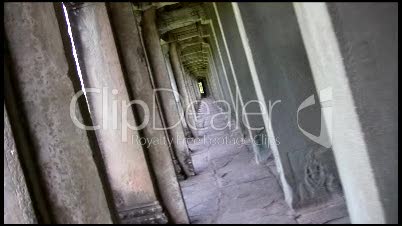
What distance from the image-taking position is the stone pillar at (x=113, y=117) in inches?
214

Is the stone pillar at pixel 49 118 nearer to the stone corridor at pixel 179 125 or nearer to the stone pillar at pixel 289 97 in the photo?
the stone corridor at pixel 179 125

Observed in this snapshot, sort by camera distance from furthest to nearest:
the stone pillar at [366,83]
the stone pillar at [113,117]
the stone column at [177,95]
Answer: the stone column at [177,95]
the stone pillar at [113,117]
the stone pillar at [366,83]

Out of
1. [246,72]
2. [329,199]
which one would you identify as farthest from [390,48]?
[246,72]


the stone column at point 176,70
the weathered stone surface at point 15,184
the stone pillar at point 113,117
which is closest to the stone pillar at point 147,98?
the stone pillar at point 113,117

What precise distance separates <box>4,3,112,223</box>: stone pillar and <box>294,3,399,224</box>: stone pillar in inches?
59.2

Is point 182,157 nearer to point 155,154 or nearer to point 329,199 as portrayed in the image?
point 155,154

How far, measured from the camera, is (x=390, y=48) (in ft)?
8.49

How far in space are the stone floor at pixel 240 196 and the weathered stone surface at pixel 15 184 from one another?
2.88m

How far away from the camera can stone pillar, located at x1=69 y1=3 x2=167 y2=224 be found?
214 inches

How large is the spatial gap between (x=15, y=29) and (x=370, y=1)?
80.6 inches

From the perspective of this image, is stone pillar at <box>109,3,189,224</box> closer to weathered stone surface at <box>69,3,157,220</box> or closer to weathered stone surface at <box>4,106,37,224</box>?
weathered stone surface at <box>69,3,157,220</box>

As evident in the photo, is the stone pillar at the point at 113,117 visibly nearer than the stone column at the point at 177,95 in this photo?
Yes

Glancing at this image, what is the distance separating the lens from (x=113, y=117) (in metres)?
5.61

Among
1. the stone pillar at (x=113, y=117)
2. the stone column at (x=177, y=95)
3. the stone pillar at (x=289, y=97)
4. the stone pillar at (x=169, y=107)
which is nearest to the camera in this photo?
the stone pillar at (x=289, y=97)
